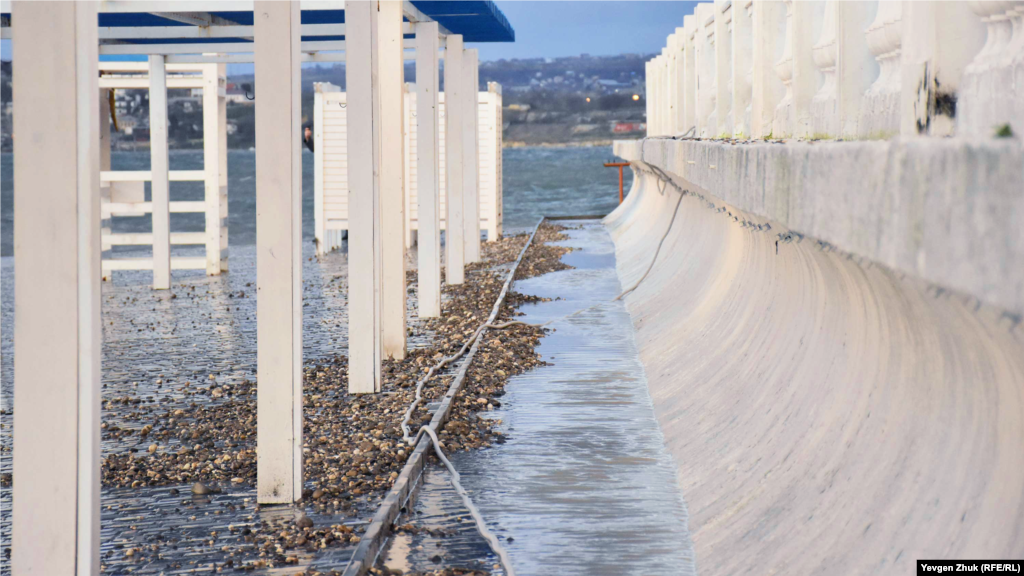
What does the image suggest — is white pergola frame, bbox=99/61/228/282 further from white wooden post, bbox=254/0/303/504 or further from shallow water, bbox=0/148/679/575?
white wooden post, bbox=254/0/303/504

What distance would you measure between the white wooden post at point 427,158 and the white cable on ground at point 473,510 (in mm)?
5120

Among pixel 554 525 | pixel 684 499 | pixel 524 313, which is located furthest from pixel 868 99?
pixel 524 313

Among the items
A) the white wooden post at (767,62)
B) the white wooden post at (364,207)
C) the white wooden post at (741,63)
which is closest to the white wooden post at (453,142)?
the white wooden post at (741,63)

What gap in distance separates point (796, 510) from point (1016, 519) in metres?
1.30

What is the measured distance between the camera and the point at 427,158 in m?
10.8

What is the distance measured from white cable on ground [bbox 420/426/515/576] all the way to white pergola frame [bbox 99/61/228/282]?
32.7 ft

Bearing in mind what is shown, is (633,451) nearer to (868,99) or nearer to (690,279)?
(868,99)

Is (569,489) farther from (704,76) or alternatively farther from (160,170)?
(160,170)

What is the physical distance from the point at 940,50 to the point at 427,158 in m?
7.76

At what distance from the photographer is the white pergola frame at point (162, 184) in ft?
48.1

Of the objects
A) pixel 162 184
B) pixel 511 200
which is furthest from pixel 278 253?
pixel 511 200

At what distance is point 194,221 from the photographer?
52.8 meters

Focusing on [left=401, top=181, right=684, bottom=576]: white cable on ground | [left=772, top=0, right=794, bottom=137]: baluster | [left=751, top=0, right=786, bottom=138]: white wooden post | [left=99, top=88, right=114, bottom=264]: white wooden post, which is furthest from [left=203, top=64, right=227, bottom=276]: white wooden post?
[left=772, top=0, right=794, bottom=137]: baluster

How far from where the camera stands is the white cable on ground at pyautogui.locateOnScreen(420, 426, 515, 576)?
159 inches
